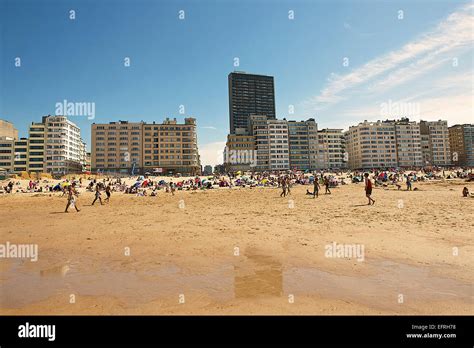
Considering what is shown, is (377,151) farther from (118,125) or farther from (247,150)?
(118,125)

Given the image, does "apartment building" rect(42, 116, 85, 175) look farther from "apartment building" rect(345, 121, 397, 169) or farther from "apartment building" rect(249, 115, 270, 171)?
"apartment building" rect(345, 121, 397, 169)

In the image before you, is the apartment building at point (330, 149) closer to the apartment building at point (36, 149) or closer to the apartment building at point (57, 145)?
the apartment building at point (57, 145)

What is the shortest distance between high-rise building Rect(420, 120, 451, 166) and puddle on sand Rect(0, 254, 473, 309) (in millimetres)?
164955

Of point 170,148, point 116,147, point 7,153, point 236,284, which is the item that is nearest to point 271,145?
point 170,148

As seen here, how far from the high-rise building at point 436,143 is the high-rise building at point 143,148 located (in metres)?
123

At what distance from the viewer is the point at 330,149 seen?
127625 millimetres

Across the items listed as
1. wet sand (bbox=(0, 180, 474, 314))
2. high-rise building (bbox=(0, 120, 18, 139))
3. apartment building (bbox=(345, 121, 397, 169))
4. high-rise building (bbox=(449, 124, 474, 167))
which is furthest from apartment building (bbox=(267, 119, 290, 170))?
high-rise building (bbox=(0, 120, 18, 139))

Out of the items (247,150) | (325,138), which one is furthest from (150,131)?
(325,138)

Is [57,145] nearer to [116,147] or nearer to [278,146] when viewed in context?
[116,147]

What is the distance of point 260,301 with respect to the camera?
4.96m

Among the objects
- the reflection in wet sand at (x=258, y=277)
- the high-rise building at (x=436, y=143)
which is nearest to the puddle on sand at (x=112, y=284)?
the reflection in wet sand at (x=258, y=277)

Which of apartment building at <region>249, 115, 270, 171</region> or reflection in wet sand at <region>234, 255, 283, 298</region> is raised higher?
apartment building at <region>249, 115, 270, 171</region>

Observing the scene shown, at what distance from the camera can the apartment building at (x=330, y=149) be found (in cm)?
12531

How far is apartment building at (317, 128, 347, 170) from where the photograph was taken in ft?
411
